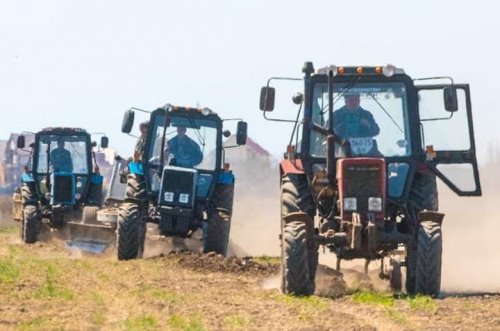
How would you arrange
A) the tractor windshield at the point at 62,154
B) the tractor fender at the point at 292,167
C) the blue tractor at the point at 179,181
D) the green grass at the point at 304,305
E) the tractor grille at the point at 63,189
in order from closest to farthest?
the green grass at the point at 304,305 → the tractor fender at the point at 292,167 → the blue tractor at the point at 179,181 → the tractor grille at the point at 63,189 → the tractor windshield at the point at 62,154

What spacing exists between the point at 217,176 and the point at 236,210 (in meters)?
29.3

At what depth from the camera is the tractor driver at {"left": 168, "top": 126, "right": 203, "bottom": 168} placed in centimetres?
1859

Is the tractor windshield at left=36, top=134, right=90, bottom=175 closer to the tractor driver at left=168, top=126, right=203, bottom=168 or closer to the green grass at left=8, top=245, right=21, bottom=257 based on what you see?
the green grass at left=8, top=245, right=21, bottom=257

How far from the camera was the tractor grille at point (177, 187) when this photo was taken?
17844mm

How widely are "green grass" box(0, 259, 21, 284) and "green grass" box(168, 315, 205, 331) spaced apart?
3.89 metres

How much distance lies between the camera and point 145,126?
61.6 feet

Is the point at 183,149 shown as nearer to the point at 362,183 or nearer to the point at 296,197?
the point at 296,197

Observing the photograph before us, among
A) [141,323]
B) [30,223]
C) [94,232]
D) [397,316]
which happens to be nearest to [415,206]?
[397,316]

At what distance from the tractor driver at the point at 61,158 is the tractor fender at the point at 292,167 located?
35.7 ft

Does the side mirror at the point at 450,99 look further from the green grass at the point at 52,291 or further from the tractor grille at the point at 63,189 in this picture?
the tractor grille at the point at 63,189

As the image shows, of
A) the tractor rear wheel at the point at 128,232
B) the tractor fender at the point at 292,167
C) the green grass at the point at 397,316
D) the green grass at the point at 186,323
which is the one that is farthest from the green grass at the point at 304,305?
the tractor rear wheel at the point at 128,232

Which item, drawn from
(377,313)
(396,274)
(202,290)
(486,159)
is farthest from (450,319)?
(486,159)

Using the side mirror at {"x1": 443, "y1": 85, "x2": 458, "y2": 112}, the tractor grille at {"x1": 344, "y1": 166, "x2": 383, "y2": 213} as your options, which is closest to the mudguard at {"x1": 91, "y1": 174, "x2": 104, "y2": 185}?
the tractor grille at {"x1": 344, "y1": 166, "x2": 383, "y2": 213}

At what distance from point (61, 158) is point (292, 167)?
1141 cm
